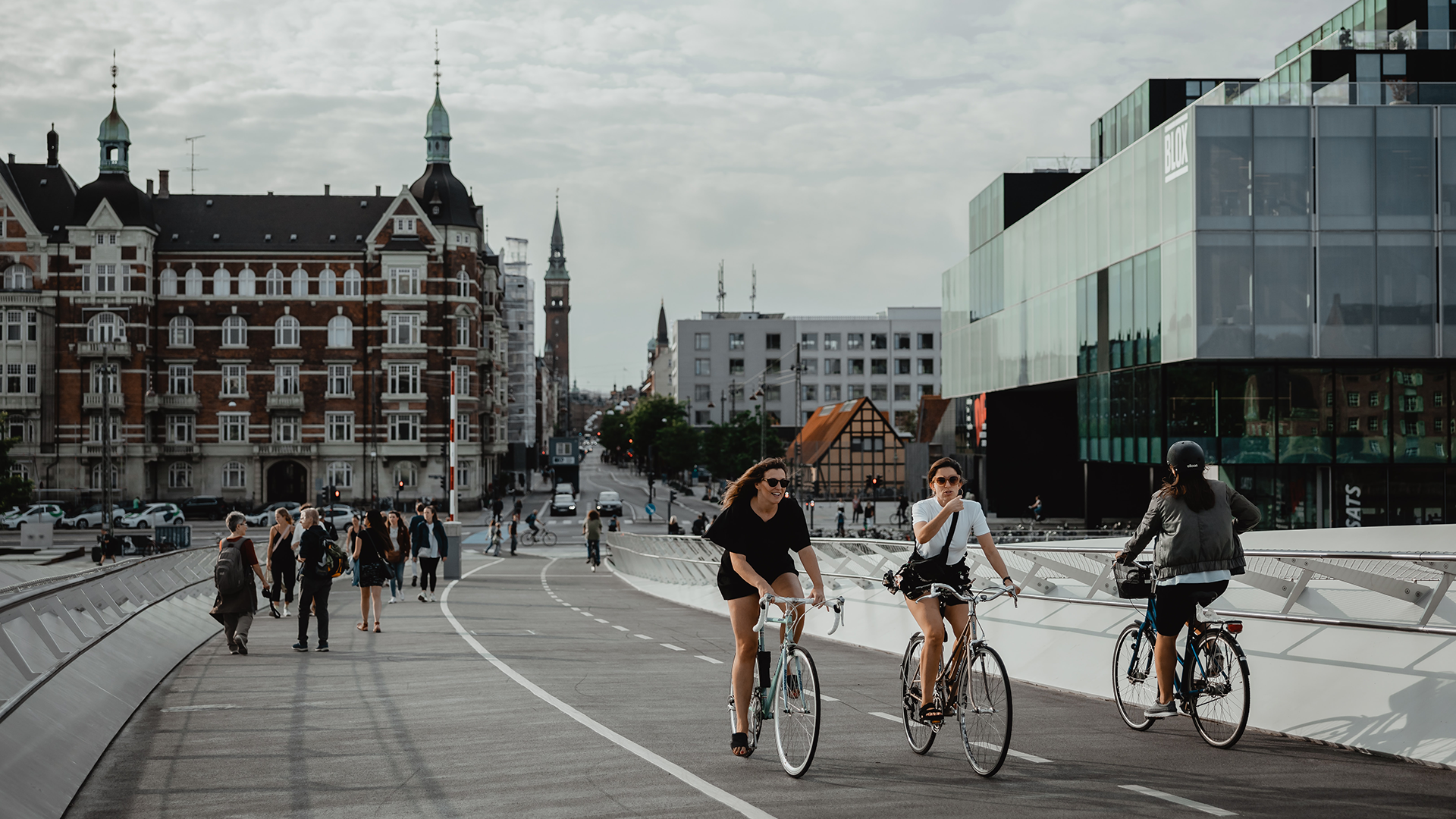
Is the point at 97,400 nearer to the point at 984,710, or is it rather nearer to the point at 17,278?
the point at 17,278

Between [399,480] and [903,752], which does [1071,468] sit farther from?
[903,752]

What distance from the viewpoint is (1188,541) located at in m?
7.95

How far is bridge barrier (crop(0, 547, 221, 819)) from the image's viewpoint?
269 inches

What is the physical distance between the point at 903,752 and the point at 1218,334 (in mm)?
32423

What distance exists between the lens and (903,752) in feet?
27.0

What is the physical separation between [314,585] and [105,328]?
7029 centimetres

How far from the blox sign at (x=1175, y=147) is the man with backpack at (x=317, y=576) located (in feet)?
97.0

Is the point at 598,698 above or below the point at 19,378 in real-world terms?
below

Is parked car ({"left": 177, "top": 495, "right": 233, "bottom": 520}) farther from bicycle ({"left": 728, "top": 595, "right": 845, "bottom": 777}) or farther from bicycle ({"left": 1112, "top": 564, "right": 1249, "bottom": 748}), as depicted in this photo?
bicycle ({"left": 728, "top": 595, "right": 845, "bottom": 777})

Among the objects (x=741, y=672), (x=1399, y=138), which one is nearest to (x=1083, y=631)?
(x=741, y=672)

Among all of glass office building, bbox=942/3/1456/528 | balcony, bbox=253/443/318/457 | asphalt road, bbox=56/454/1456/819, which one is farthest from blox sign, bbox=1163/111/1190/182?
balcony, bbox=253/443/318/457

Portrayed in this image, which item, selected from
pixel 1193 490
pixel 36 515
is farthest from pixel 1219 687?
pixel 36 515

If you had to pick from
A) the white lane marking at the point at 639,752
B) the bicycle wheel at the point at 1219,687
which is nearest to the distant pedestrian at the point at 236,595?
the white lane marking at the point at 639,752

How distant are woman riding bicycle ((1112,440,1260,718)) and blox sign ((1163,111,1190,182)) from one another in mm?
32134
